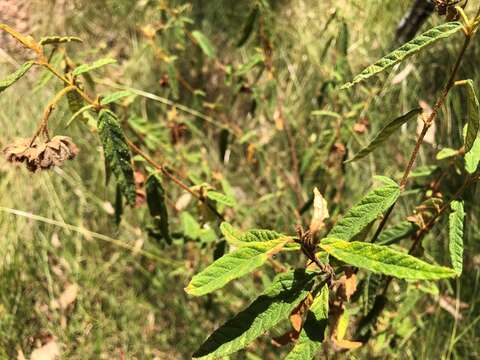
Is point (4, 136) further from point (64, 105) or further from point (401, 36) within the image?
point (401, 36)

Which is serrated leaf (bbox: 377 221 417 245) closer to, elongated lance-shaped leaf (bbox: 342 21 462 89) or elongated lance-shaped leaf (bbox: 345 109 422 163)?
elongated lance-shaped leaf (bbox: 345 109 422 163)

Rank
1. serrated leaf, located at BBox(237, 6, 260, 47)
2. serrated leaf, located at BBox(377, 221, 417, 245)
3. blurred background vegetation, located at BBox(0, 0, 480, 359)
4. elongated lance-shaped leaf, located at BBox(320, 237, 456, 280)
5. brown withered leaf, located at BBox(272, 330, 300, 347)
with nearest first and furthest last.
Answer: elongated lance-shaped leaf, located at BBox(320, 237, 456, 280)
brown withered leaf, located at BBox(272, 330, 300, 347)
serrated leaf, located at BBox(377, 221, 417, 245)
serrated leaf, located at BBox(237, 6, 260, 47)
blurred background vegetation, located at BBox(0, 0, 480, 359)

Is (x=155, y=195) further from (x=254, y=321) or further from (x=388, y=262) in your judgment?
(x=388, y=262)

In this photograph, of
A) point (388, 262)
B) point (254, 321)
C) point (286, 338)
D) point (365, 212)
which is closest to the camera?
point (388, 262)

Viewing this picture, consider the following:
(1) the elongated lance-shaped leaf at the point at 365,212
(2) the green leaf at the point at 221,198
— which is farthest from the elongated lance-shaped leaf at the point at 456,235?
(2) the green leaf at the point at 221,198

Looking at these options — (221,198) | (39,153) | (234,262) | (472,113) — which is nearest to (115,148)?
(39,153)

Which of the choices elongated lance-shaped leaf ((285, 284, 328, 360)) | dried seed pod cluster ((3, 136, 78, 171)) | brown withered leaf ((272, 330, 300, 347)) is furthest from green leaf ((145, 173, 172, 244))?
elongated lance-shaped leaf ((285, 284, 328, 360))
